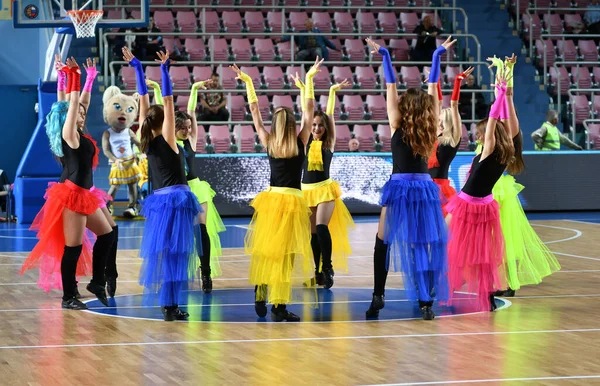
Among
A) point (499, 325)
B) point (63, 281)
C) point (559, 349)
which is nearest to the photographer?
point (559, 349)

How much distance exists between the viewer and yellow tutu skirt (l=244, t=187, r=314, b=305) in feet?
24.9

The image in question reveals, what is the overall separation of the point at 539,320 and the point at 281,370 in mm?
2561

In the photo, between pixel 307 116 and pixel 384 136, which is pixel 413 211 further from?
pixel 384 136

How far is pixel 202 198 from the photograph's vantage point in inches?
384

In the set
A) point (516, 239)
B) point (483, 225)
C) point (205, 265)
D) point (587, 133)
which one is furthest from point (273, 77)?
point (483, 225)

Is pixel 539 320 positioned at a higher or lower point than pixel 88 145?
lower

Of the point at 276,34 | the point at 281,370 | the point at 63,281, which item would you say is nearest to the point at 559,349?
the point at 281,370

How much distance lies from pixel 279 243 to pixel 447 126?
2130 millimetres

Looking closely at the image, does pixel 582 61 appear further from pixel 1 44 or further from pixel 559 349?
pixel 559 349

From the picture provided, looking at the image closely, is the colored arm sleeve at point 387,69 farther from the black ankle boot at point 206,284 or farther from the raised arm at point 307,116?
the black ankle boot at point 206,284

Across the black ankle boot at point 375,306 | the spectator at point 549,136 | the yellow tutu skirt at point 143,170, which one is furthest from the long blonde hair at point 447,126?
the spectator at point 549,136

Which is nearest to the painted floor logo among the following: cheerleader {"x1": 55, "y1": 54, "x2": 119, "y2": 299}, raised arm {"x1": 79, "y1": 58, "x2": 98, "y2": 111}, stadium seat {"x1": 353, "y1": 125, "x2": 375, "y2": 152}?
cheerleader {"x1": 55, "y1": 54, "x2": 119, "y2": 299}

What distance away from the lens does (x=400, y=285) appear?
385 inches

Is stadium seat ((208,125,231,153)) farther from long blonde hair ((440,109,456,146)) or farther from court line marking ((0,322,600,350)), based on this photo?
court line marking ((0,322,600,350))
